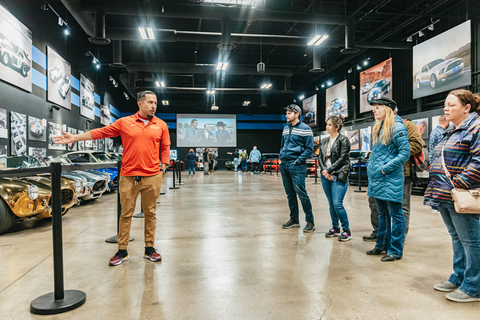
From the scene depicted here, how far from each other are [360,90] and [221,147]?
14.0 m

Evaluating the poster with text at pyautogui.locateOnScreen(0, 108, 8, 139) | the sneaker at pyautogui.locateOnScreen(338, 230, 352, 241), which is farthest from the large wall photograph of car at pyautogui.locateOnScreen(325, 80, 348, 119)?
the poster with text at pyautogui.locateOnScreen(0, 108, 8, 139)

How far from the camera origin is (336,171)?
3.70 meters

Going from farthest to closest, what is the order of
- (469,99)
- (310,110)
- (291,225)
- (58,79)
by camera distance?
(310,110)
(58,79)
(291,225)
(469,99)

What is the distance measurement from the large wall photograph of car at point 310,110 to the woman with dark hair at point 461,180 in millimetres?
19797

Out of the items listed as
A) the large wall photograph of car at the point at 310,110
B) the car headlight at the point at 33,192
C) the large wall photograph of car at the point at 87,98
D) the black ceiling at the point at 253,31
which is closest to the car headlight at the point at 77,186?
the car headlight at the point at 33,192

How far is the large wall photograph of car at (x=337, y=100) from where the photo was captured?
17234mm

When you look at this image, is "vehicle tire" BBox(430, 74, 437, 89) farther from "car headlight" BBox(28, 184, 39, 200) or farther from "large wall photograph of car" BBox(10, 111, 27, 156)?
"large wall photograph of car" BBox(10, 111, 27, 156)

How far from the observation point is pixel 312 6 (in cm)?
1128

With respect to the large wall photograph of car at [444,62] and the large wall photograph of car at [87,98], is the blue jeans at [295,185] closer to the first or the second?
the large wall photograph of car at [444,62]

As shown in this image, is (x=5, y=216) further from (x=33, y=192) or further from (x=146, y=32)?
(x=146, y=32)

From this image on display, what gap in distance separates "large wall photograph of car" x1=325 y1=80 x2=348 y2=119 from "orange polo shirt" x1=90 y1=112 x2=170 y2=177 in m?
16.1

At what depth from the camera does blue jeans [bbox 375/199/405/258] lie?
2861 mm

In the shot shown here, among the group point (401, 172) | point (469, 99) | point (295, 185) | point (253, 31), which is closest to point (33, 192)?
point (295, 185)

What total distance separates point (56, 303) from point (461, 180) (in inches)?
116
